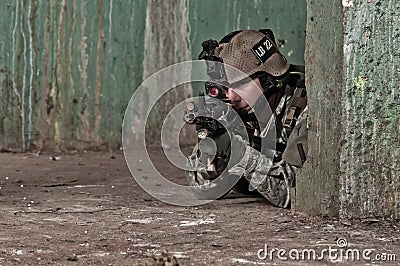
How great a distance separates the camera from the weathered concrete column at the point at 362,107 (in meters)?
3.26

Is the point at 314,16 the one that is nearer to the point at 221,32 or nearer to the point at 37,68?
the point at 221,32

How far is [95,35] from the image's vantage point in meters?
5.87

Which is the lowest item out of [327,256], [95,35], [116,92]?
[327,256]

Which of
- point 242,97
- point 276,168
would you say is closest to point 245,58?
point 242,97

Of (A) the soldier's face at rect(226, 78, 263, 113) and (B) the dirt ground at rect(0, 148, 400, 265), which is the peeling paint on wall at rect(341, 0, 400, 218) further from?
(A) the soldier's face at rect(226, 78, 263, 113)

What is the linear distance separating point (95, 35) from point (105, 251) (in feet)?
10.3

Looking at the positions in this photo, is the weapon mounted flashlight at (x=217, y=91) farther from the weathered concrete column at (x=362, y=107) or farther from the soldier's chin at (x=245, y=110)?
the weathered concrete column at (x=362, y=107)

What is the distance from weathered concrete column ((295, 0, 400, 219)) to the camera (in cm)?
326

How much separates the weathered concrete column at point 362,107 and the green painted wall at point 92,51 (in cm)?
255

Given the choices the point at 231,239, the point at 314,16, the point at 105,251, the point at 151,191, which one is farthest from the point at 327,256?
the point at 151,191

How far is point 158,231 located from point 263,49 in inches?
39.2

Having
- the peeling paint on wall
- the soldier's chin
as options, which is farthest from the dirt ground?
the soldier's chin

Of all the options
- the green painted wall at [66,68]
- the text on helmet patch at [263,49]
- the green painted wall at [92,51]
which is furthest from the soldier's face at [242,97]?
the green painted wall at [66,68]

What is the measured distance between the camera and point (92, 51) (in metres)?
5.87
